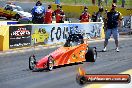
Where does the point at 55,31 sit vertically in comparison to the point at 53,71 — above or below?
above

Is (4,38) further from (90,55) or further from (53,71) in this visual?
(53,71)

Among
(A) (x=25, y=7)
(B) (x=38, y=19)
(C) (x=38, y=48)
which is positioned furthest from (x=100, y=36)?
(A) (x=25, y=7)

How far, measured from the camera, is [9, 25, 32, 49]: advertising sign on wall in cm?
2011

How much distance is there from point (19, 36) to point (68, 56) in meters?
7.16

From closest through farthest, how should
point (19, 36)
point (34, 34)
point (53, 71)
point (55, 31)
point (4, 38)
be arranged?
1. point (53, 71)
2. point (4, 38)
3. point (19, 36)
4. point (34, 34)
5. point (55, 31)

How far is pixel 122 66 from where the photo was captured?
46.8ft

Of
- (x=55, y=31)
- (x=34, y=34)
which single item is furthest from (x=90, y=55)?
(x=55, y=31)

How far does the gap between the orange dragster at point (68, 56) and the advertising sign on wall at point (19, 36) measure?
5.85 m

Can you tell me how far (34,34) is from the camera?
71.3 feet

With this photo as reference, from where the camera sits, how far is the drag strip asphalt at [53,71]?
35.6 ft

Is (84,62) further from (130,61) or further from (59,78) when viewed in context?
(59,78)

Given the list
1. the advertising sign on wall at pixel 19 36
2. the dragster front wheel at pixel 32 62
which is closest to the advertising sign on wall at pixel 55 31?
the advertising sign on wall at pixel 19 36

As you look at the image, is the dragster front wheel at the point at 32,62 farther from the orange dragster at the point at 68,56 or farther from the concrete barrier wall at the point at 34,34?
the concrete barrier wall at the point at 34,34

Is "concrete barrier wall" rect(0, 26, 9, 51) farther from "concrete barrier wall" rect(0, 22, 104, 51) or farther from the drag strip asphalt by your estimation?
the drag strip asphalt
